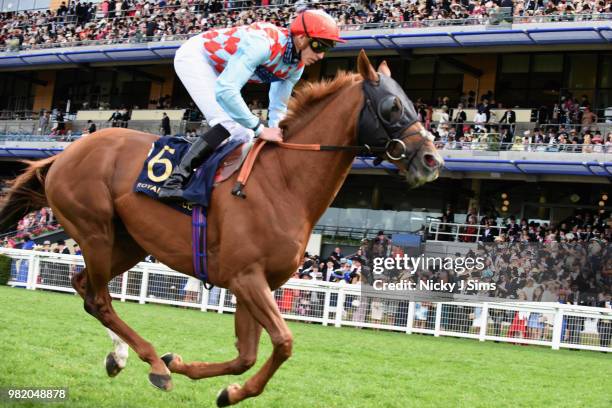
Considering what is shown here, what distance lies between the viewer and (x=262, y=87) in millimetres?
26969

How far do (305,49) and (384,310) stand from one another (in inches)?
390

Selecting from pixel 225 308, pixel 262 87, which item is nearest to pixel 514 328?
pixel 225 308

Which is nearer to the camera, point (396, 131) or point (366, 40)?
point (396, 131)

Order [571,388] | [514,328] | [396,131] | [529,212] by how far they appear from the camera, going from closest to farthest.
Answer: [396,131]
[571,388]
[514,328]
[529,212]

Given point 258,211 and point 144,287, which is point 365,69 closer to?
point 258,211

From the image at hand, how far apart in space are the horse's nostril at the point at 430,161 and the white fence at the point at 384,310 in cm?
950

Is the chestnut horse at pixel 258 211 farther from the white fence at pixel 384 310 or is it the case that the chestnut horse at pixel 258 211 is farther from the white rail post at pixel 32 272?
the white rail post at pixel 32 272

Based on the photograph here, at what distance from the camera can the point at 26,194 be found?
627cm

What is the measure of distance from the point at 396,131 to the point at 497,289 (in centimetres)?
952

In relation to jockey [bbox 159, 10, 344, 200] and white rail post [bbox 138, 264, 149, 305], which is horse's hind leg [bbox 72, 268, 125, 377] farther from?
white rail post [bbox 138, 264, 149, 305]

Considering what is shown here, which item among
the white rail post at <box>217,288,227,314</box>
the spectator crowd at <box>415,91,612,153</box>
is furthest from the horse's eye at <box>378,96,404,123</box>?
the spectator crowd at <box>415,91,612,153</box>

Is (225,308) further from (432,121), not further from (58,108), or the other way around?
(58,108)

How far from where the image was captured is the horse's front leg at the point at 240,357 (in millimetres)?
4652

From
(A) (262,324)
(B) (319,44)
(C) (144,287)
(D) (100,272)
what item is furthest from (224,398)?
(C) (144,287)
